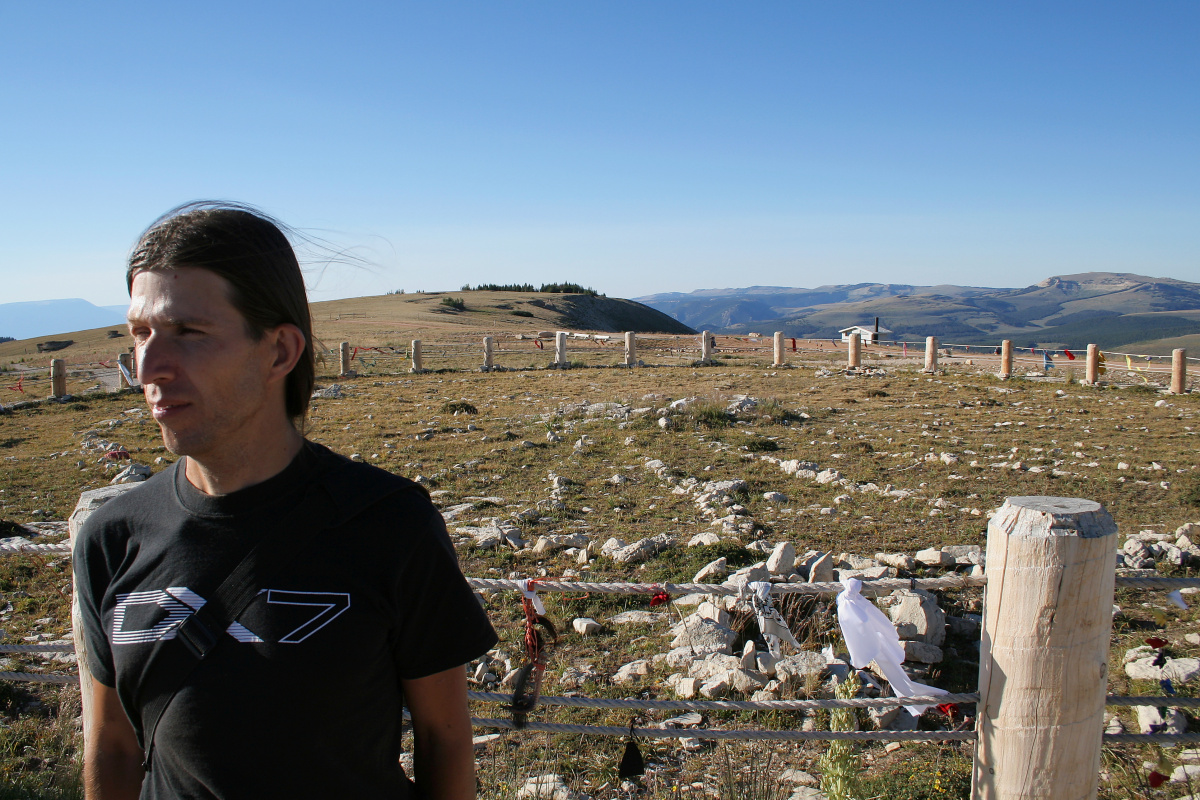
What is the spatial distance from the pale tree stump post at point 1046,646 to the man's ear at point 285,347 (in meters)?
1.85

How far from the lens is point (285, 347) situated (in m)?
1.56

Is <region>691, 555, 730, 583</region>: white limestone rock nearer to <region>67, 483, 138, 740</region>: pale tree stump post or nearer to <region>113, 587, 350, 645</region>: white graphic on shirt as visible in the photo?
<region>67, 483, 138, 740</region>: pale tree stump post

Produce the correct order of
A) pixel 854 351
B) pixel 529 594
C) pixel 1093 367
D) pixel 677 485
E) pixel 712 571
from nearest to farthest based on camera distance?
pixel 529 594
pixel 712 571
pixel 677 485
pixel 1093 367
pixel 854 351

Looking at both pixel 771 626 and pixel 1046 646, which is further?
pixel 771 626

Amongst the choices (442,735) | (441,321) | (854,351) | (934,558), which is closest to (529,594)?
(442,735)

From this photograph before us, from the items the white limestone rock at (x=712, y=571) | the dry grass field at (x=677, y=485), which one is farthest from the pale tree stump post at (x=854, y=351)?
the white limestone rock at (x=712, y=571)

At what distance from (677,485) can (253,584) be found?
7.33 m

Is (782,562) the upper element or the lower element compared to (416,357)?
lower

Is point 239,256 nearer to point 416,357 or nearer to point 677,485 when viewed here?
point 677,485

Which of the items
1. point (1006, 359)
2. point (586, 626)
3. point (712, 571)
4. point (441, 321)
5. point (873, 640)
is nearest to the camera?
point (873, 640)

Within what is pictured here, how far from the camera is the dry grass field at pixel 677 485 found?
138 inches

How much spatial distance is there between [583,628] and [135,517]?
367 cm

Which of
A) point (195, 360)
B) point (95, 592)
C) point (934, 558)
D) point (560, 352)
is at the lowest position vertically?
point (934, 558)

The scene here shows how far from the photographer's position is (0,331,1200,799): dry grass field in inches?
138
